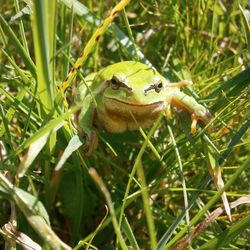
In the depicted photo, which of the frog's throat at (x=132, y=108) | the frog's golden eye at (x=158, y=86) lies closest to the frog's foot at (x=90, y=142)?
the frog's throat at (x=132, y=108)

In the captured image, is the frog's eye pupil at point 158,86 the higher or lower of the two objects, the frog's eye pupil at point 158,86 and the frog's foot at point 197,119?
the higher

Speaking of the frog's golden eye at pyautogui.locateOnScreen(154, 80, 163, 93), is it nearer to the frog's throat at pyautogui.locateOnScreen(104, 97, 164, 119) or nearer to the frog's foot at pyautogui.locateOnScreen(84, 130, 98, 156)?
the frog's throat at pyautogui.locateOnScreen(104, 97, 164, 119)

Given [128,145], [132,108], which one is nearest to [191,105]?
[132,108]

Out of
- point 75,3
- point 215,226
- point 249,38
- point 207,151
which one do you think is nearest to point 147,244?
point 215,226

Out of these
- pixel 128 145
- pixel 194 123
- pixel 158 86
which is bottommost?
pixel 128 145

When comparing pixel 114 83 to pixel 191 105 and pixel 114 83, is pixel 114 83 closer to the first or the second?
pixel 114 83

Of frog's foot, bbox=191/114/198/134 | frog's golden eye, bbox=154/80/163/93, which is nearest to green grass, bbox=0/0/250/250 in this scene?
frog's foot, bbox=191/114/198/134

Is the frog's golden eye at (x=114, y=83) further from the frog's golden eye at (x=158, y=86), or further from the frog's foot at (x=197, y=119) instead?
the frog's foot at (x=197, y=119)

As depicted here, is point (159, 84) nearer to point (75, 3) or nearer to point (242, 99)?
point (242, 99)
